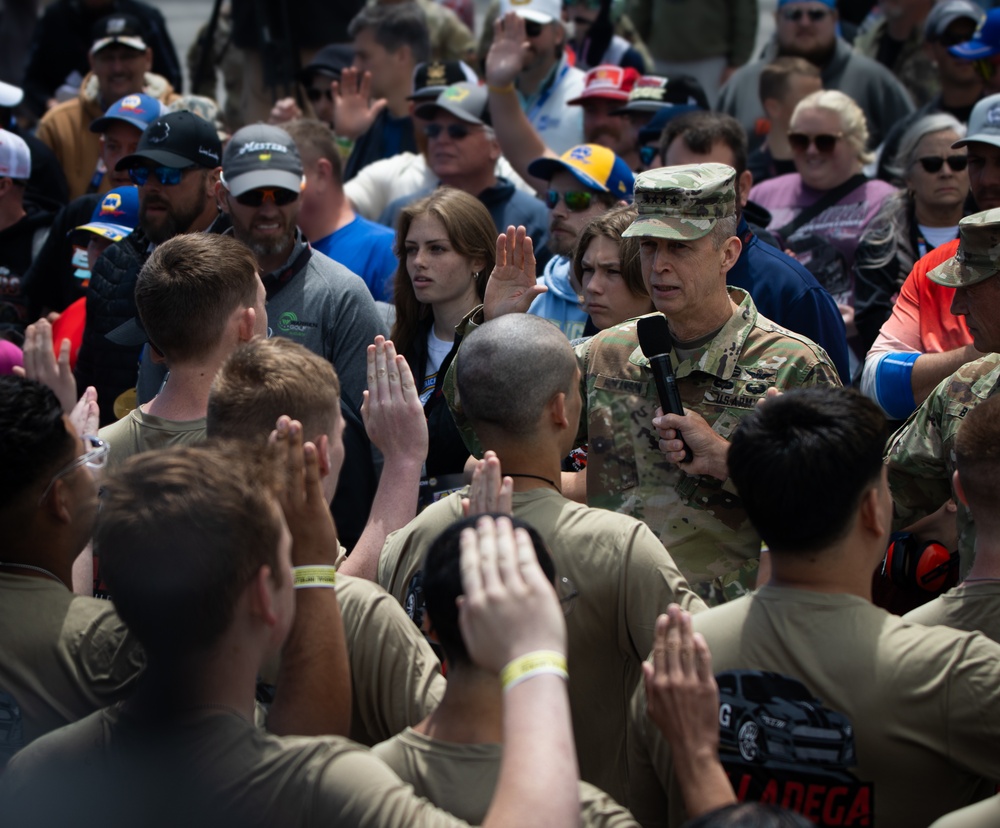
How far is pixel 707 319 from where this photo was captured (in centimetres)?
377

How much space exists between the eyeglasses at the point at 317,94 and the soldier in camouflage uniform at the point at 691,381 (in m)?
5.52

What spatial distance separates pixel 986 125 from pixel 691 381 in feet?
6.43

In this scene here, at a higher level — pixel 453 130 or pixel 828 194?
pixel 453 130

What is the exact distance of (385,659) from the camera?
9.20 ft

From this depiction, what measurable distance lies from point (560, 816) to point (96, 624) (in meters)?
1.25

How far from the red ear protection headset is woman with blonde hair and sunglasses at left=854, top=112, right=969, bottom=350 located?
6.23 feet

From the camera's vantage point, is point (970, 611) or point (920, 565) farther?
point (920, 565)

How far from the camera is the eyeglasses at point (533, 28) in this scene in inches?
310

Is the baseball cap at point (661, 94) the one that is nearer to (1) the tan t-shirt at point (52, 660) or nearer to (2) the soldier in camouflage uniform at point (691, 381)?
(2) the soldier in camouflage uniform at point (691, 381)

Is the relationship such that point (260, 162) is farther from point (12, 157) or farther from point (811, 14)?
point (811, 14)

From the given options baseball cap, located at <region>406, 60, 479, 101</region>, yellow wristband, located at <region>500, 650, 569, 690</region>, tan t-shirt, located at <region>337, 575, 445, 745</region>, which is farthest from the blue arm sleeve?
baseball cap, located at <region>406, 60, 479, 101</region>

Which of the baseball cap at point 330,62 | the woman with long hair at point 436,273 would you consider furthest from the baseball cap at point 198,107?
the woman with long hair at point 436,273

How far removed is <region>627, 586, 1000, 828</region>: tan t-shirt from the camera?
7.98 feet

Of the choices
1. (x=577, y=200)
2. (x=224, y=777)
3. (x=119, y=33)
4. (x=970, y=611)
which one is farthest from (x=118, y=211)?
(x=970, y=611)
